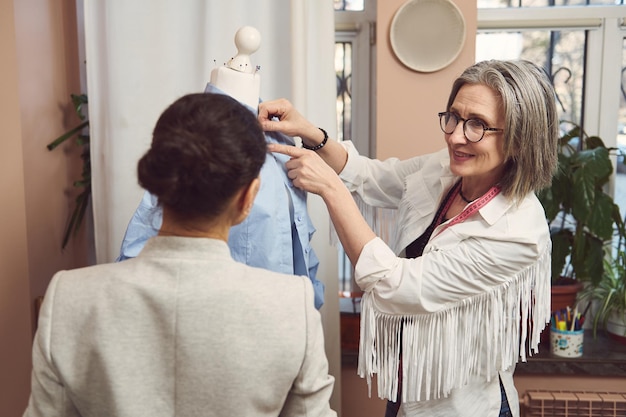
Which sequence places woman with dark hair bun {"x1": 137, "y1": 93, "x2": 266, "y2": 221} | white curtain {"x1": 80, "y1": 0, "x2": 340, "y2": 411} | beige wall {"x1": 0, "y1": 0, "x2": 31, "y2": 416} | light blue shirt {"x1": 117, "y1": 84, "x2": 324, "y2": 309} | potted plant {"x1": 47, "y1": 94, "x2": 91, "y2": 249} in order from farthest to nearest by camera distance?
1. potted plant {"x1": 47, "y1": 94, "x2": 91, "y2": 249}
2. white curtain {"x1": 80, "y1": 0, "x2": 340, "y2": 411}
3. beige wall {"x1": 0, "y1": 0, "x2": 31, "y2": 416}
4. light blue shirt {"x1": 117, "y1": 84, "x2": 324, "y2": 309}
5. woman with dark hair bun {"x1": 137, "y1": 93, "x2": 266, "y2": 221}

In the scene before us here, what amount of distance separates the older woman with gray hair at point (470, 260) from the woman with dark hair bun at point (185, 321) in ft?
1.37

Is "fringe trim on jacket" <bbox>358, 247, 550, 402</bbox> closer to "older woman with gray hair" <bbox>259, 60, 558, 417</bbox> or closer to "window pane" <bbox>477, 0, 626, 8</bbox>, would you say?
"older woman with gray hair" <bbox>259, 60, 558, 417</bbox>

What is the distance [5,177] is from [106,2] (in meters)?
0.63

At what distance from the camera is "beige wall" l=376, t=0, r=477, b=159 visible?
6.50 ft

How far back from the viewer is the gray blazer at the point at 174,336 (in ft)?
2.71

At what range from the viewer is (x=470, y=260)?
128 centimetres

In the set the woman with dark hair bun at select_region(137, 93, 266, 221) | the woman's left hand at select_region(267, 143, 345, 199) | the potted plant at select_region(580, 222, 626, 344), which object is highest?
the woman with dark hair bun at select_region(137, 93, 266, 221)

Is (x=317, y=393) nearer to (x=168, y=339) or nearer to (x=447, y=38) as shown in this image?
(x=168, y=339)

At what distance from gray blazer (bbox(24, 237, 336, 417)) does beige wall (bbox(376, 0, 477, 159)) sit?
1.25 m

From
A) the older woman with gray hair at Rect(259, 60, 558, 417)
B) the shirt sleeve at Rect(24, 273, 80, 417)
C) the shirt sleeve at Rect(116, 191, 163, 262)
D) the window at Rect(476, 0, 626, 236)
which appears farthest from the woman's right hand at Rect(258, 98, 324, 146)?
the window at Rect(476, 0, 626, 236)

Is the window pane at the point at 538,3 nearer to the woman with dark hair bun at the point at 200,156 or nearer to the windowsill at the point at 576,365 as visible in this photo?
the windowsill at the point at 576,365

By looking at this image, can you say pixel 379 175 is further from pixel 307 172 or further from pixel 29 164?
pixel 29 164

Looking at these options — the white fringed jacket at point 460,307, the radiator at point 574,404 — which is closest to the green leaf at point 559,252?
the radiator at point 574,404

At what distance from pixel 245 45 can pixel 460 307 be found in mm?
715
